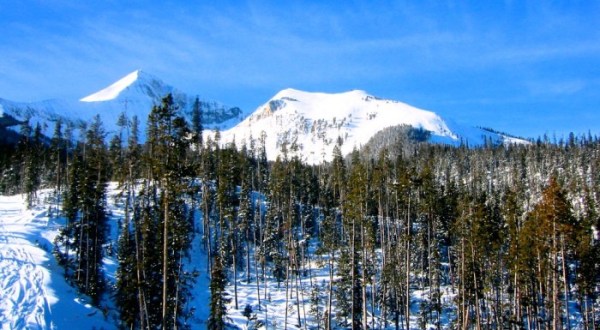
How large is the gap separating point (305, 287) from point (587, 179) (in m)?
101

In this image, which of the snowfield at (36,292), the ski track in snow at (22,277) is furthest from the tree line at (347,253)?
the ski track in snow at (22,277)

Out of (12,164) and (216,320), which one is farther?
(12,164)

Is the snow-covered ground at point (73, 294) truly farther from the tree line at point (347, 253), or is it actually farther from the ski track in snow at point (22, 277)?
the tree line at point (347, 253)

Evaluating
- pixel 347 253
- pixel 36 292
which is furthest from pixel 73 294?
pixel 347 253

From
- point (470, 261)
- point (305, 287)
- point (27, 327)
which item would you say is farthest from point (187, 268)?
point (470, 261)

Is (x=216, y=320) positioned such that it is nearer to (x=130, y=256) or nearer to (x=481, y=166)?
(x=130, y=256)

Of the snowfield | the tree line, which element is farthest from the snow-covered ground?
the tree line

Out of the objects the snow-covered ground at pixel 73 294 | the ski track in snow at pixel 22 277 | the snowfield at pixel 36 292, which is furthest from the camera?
the snow-covered ground at pixel 73 294

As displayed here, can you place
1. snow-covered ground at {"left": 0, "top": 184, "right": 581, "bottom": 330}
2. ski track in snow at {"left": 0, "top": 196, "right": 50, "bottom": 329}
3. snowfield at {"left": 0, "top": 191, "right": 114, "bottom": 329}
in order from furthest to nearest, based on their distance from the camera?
snow-covered ground at {"left": 0, "top": 184, "right": 581, "bottom": 330}
snowfield at {"left": 0, "top": 191, "right": 114, "bottom": 329}
ski track in snow at {"left": 0, "top": 196, "right": 50, "bottom": 329}

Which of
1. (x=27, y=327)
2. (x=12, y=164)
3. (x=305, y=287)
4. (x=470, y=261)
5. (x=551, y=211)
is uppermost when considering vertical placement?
(x=12, y=164)

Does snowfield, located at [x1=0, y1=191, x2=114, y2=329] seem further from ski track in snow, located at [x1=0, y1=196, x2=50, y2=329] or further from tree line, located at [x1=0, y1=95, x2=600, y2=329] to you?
tree line, located at [x1=0, y1=95, x2=600, y2=329]

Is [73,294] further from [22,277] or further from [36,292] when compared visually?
[22,277]

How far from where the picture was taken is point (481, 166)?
152 meters

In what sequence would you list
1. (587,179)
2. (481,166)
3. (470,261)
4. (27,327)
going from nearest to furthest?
(27,327)
(470,261)
(587,179)
(481,166)
